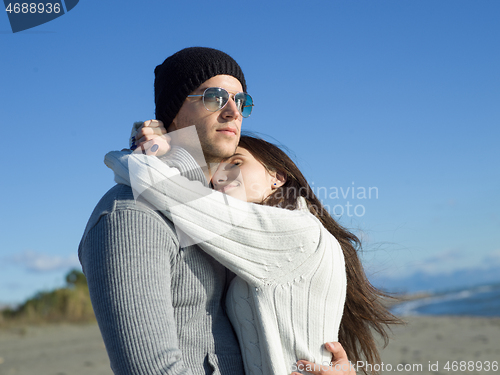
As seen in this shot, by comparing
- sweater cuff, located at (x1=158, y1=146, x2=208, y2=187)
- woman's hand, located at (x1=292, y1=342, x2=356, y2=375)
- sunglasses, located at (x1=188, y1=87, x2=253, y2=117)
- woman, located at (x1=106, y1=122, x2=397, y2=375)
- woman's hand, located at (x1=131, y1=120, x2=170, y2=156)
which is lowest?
woman's hand, located at (x1=292, y1=342, x2=356, y2=375)

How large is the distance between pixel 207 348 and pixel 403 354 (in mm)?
6760

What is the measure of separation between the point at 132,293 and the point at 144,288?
43 mm

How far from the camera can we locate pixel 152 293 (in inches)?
57.7

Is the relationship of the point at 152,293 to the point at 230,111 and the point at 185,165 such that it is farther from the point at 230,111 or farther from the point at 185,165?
the point at 230,111

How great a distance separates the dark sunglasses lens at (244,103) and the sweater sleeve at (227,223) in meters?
0.89

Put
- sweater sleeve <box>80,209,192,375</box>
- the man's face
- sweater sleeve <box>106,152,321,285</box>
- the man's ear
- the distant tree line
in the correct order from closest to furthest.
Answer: sweater sleeve <box>80,209,192,375</box>, sweater sleeve <box>106,152,321,285</box>, the man's face, the man's ear, the distant tree line

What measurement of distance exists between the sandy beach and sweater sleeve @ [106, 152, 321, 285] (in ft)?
17.5

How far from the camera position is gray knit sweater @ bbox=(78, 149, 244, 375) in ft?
4.68

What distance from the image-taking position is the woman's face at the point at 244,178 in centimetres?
254

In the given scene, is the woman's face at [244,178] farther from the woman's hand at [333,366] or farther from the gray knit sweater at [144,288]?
the woman's hand at [333,366]

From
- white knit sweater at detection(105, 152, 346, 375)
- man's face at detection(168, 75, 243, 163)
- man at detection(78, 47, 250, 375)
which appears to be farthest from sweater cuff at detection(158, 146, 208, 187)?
man's face at detection(168, 75, 243, 163)

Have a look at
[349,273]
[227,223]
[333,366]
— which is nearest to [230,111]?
[227,223]

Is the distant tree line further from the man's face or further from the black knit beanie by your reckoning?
the man's face

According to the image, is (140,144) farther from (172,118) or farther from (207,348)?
(207,348)
